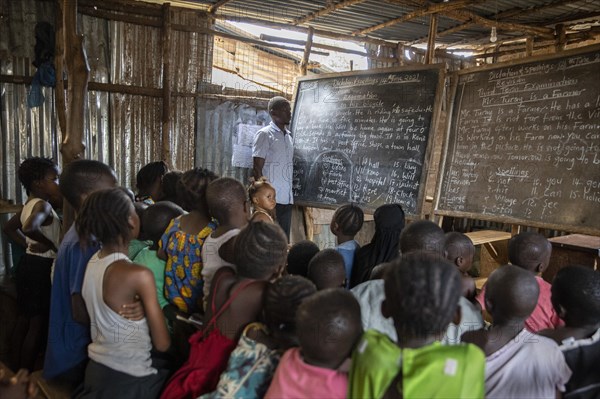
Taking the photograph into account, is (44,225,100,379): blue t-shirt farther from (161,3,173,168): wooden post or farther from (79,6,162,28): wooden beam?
(79,6,162,28): wooden beam

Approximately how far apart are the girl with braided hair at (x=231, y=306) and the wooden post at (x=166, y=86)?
4.19 metres

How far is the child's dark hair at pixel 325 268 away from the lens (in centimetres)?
239

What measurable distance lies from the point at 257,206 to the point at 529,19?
16.2ft

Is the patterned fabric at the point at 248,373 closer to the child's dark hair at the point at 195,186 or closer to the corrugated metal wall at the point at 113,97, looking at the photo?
the child's dark hair at the point at 195,186

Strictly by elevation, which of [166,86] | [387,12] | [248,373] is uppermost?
[387,12]

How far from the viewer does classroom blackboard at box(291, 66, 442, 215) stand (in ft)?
14.2

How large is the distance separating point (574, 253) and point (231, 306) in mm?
3859

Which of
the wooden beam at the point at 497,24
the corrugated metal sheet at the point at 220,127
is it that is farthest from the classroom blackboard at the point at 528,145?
the corrugated metal sheet at the point at 220,127

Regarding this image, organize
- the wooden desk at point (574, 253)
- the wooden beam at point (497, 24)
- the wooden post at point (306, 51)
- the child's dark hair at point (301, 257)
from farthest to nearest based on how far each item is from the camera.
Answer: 1. the wooden post at point (306, 51)
2. the wooden beam at point (497, 24)
3. the wooden desk at point (574, 253)
4. the child's dark hair at point (301, 257)

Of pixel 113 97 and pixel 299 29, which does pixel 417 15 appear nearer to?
pixel 299 29

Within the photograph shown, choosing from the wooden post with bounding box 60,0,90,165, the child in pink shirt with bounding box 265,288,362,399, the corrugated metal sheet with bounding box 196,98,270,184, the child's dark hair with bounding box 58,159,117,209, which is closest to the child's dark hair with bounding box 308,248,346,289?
the child in pink shirt with bounding box 265,288,362,399

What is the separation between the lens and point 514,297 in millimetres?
1754

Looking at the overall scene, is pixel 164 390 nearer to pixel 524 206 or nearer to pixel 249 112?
pixel 524 206

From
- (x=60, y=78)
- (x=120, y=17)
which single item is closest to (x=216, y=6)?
(x=120, y=17)
